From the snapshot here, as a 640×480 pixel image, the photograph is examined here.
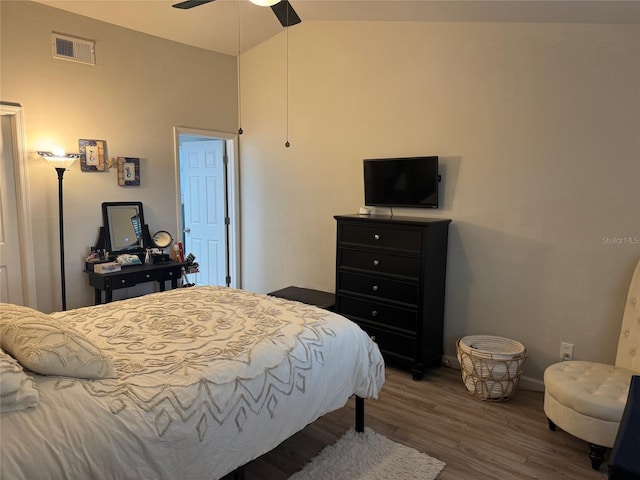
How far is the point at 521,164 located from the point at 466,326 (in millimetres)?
1380

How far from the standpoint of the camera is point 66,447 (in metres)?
1.36

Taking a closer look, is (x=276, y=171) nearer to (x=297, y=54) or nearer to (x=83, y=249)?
(x=297, y=54)

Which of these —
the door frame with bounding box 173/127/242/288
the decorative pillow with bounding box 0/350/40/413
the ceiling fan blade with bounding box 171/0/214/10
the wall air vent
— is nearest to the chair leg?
the decorative pillow with bounding box 0/350/40/413

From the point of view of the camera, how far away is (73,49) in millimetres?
3789

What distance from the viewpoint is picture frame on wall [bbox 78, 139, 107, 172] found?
391 cm

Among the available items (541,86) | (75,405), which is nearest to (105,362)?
(75,405)

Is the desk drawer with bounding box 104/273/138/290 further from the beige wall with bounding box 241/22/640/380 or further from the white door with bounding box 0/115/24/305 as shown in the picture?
the beige wall with bounding box 241/22/640/380

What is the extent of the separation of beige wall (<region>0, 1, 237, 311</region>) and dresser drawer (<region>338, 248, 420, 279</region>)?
207 centimetres

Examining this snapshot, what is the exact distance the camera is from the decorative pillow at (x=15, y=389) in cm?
132

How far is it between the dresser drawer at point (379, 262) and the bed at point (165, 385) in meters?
1.02

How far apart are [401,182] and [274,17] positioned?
215 centimetres

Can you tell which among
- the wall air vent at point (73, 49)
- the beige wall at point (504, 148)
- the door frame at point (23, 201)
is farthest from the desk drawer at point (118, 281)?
the wall air vent at point (73, 49)

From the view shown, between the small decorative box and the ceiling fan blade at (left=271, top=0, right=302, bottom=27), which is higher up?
the ceiling fan blade at (left=271, top=0, right=302, bottom=27)

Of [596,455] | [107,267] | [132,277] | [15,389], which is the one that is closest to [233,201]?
[132,277]
